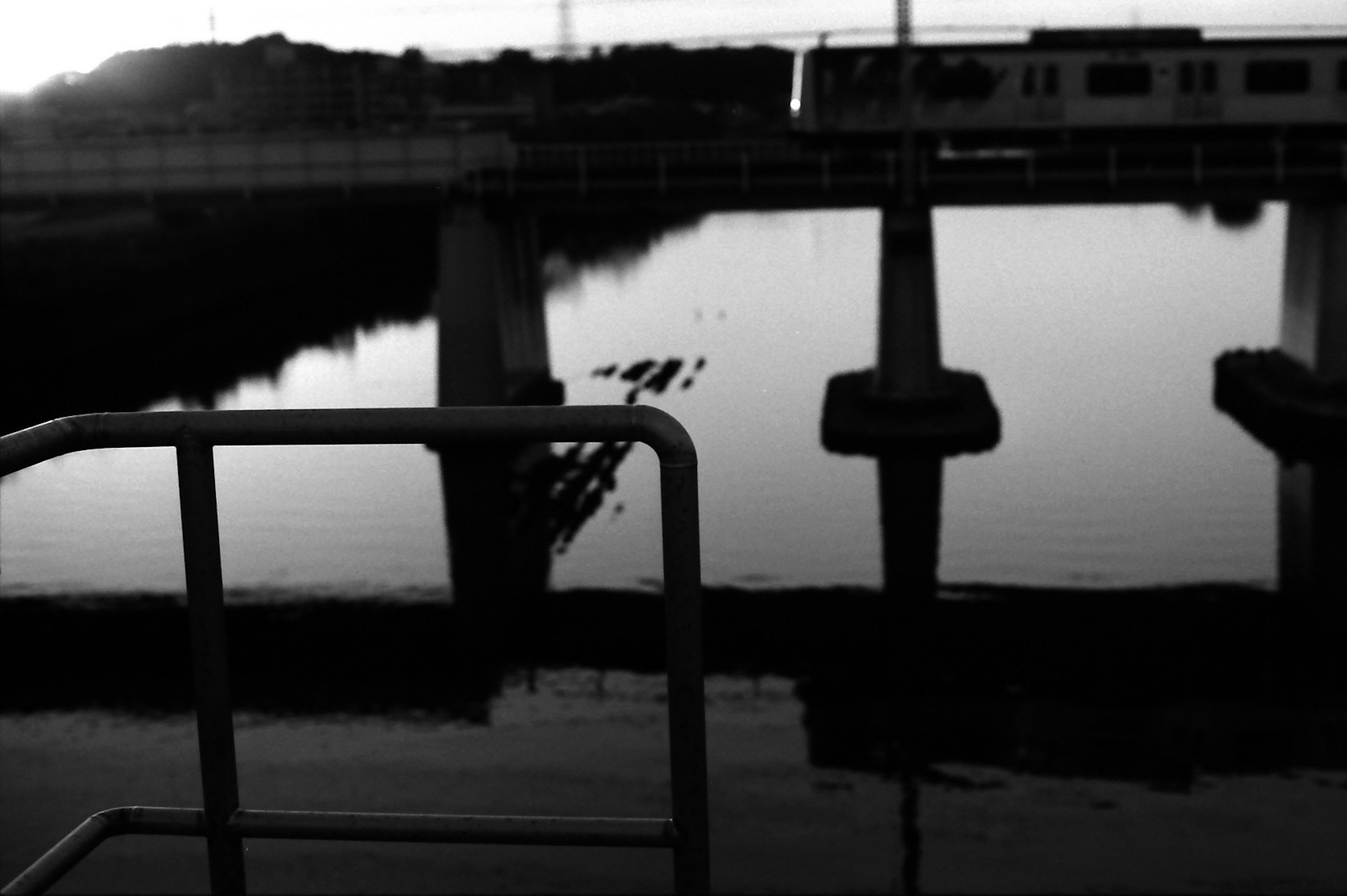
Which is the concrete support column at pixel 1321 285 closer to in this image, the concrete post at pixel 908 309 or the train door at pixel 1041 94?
the train door at pixel 1041 94

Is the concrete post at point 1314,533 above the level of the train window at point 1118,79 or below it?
below

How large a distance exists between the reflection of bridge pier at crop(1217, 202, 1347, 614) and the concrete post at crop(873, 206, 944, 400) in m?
10.2

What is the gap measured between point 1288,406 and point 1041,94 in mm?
12868

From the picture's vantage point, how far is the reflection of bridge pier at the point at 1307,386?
128ft

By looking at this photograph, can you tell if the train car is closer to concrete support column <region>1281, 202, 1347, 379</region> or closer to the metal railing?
concrete support column <region>1281, 202, 1347, 379</region>

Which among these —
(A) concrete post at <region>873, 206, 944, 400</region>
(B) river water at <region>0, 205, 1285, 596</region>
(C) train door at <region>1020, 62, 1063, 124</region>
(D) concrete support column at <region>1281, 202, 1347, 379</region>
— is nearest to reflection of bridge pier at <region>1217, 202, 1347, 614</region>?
(D) concrete support column at <region>1281, 202, 1347, 379</region>

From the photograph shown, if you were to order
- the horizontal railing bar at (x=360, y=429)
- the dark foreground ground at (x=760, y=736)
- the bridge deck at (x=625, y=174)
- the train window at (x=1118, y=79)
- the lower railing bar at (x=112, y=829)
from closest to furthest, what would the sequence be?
the horizontal railing bar at (x=360, y=429) → the lower railing bar at (x=112, y=829) → the dark foreground ground at (x=760, y=736) → the train window at (x=1118, y=79) → the bridge deck at (x=625, y=174)

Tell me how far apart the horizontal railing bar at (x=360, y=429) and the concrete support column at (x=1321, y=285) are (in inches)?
1889

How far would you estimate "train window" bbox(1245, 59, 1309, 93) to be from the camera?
143ft

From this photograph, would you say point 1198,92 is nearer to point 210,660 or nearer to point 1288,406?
point 1288,406

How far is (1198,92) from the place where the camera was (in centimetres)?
4403

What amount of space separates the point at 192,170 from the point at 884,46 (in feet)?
65.5

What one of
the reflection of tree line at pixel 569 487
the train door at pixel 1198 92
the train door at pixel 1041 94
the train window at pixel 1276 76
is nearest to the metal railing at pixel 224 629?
the reflection of tree line at pixel 569 487

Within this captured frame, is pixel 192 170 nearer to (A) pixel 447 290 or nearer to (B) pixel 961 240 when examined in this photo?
(A) pixel 447 290
